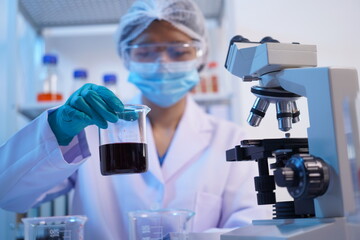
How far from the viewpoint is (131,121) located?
37.0 inches

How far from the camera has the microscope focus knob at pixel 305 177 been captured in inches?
26.8

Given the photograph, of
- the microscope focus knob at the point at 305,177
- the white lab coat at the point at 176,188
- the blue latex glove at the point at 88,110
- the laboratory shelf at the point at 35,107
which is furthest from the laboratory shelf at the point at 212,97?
the microscope focus knob at the point at 305,177

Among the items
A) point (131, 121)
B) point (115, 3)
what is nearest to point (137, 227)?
point (131, 121)

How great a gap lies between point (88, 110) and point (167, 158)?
622 millimetres

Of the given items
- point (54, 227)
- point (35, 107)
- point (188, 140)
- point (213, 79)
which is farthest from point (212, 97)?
point (54, 227)

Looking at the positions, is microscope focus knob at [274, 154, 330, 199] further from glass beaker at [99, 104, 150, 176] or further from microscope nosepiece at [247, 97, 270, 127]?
glass beaker at [99, 104, 150, 176]

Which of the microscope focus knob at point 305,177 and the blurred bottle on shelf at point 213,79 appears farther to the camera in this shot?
the blurred bottle on shelf at point 213,79

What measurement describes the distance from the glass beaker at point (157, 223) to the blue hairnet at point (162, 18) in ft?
2.81

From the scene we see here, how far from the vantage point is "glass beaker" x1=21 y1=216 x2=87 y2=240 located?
35.4 inches

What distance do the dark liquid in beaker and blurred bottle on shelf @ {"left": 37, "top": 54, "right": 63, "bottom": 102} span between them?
107 centimetres

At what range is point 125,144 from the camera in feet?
2.96

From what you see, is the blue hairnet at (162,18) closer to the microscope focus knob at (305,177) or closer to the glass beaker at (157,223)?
the glass beaker at (157,223)

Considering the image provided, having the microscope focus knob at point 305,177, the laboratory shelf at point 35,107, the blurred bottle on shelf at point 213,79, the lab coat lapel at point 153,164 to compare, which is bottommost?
the microscope focus knob at point 305,177

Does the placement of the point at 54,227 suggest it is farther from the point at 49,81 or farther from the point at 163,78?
the point at 49,81
